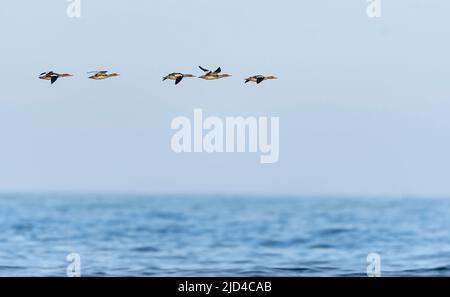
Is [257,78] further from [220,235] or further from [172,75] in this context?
[220,235]

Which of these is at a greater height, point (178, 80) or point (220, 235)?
point (220, 235)

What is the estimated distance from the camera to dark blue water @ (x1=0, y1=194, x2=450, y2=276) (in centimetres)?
1301

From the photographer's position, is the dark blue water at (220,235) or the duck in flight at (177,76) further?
the dark blue water at (220,235)

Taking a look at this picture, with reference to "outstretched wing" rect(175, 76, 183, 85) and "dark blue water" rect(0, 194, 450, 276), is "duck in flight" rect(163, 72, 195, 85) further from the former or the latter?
"dark blue water" rect(0, 194, 450, 276)

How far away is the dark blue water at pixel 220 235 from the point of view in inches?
512

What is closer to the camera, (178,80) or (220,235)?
(178,80)

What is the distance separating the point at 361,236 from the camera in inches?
861

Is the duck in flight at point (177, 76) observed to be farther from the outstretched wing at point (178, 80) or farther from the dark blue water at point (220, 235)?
the dark blue water at point (220, 235)

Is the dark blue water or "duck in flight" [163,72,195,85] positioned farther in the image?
the dark blue water

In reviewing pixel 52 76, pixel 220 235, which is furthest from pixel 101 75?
pixel 220 235

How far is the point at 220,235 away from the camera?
74.9ft
